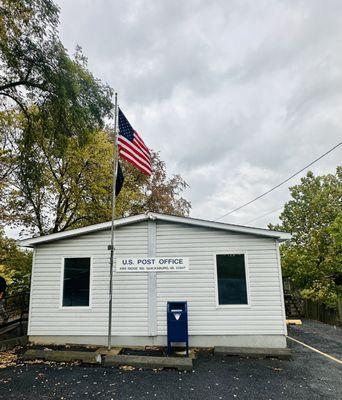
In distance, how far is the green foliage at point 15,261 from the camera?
10356 millimetres

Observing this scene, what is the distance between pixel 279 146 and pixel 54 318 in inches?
531

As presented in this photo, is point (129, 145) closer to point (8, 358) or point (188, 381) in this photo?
point (188, 381)

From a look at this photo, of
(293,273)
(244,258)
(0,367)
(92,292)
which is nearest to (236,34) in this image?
(244,258)

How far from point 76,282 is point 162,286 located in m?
2.27

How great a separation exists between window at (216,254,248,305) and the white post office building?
2 centimetres

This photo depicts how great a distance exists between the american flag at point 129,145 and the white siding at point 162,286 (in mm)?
1750

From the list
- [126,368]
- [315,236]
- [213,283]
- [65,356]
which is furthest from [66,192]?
[315,236]

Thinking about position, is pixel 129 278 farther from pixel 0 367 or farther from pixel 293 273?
pixel 293 273

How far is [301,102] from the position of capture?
1280 cm

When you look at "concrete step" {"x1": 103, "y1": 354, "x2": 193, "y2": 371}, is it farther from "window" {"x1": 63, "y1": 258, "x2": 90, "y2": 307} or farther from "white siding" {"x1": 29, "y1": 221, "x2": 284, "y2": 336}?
"window" {"x1": 63, "y1": 258, "x2": 90, "y2": 307}

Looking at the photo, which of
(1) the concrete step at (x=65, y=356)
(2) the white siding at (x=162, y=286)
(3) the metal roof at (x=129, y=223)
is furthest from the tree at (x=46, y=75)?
(1) the concrete step at (x=65, y=356)

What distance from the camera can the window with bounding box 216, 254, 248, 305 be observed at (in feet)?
22.8

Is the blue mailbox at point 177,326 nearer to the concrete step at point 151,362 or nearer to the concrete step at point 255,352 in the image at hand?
the concrete step at point 151,362

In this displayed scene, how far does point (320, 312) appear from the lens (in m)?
13.2
